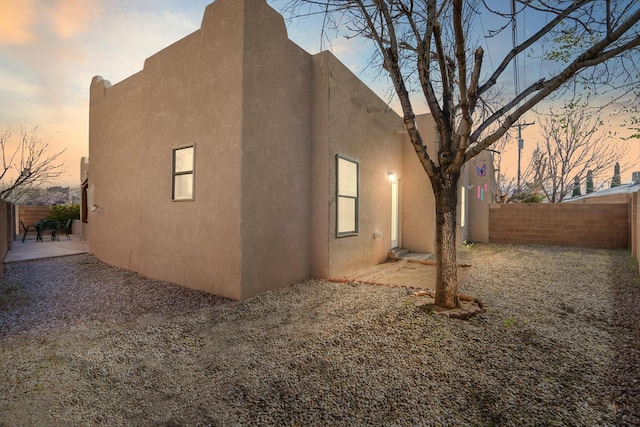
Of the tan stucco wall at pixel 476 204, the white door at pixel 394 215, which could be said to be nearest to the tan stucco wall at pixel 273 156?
the white door at pixel 394 215

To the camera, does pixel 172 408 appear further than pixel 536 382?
No

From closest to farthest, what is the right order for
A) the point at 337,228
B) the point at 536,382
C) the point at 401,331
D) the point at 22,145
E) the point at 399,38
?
the point at 536,382 → the point at 401,331 → the point at 399,38 → the point at 337,228 → the point at 22,145

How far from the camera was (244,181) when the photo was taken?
4340 mm

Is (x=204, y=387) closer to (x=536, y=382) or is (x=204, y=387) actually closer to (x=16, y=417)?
(x=16, y=417)

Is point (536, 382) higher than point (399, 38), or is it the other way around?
point (399, 38)

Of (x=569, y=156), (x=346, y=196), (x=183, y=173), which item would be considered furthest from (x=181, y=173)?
(x=569, y=156)

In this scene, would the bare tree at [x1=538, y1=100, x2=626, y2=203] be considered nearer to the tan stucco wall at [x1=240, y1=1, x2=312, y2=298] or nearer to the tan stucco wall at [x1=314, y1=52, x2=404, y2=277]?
the tan stucco wall at [x1=314, y1=52, x2=404, y2=277]

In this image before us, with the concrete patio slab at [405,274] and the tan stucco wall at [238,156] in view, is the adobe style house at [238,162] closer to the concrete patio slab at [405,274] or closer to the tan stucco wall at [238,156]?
the tan stucco wall at [238,156]

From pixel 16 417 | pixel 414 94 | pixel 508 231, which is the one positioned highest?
pixel 414 94

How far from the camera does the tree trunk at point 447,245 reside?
3.77m

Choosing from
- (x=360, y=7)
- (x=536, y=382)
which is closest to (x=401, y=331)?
(x=536, y=382)

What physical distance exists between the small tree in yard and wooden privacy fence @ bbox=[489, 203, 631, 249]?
8494 mm

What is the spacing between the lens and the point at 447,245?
3.80m

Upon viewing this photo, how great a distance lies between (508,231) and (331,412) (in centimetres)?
1209
